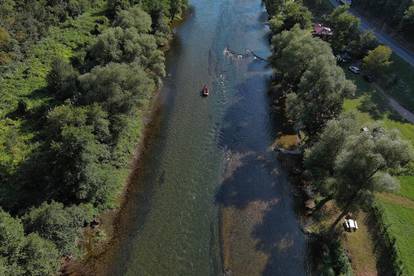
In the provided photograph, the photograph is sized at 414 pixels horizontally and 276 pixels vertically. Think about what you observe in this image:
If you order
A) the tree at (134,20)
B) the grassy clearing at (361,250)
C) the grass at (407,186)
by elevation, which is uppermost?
the tree at (134,20)

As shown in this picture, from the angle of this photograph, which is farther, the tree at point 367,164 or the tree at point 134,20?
the tree at point 134,20

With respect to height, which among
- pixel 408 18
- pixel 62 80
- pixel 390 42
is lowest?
pixel 62 80

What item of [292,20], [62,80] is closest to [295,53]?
[292,20]

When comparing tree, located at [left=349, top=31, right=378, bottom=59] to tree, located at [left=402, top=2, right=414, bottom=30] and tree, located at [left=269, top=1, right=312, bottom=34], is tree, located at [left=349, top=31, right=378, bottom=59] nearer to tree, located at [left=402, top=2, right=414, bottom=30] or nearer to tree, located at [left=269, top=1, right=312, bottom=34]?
tree, located at [left=402, top=2, right=414, bottom=30]

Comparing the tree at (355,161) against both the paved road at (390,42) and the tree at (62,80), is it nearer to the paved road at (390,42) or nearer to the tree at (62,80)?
the tree at (62,80)

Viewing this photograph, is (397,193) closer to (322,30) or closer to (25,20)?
(322,30)

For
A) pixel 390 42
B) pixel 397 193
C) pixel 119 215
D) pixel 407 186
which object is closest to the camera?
pixel 119 215

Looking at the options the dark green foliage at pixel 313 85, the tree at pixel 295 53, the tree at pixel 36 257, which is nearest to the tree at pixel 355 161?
the dark green foliage at pixel 313 85

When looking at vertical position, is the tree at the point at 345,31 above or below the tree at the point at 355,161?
below

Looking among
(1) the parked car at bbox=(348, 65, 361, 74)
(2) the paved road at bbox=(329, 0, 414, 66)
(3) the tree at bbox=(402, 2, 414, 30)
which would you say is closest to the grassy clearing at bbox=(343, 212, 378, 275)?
(1) the parked car at bbox=(348, 65, 361, 74)
